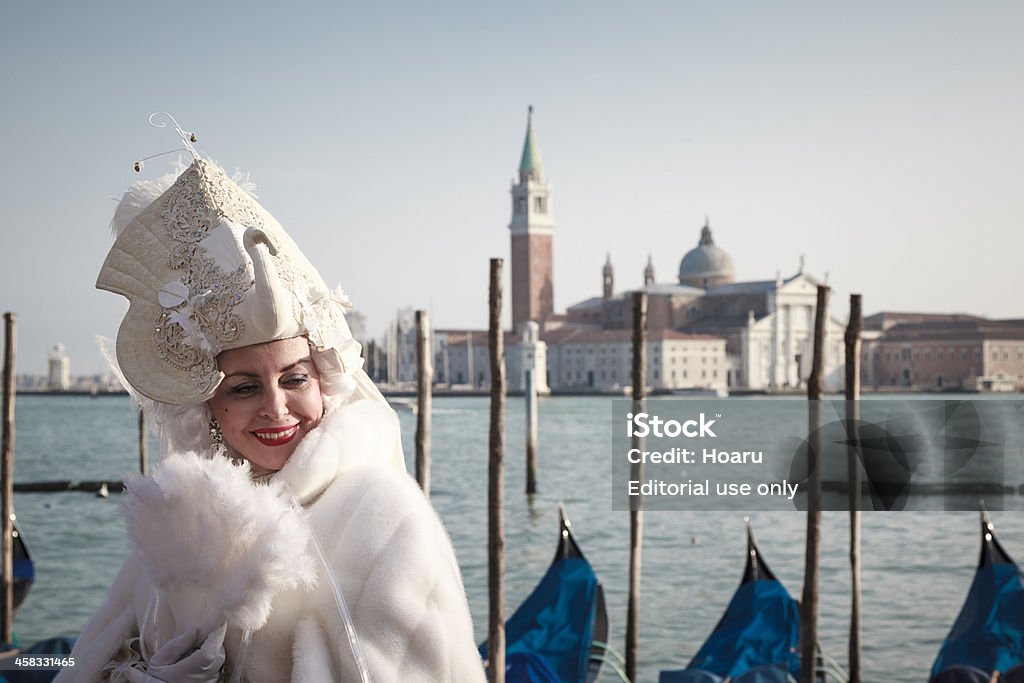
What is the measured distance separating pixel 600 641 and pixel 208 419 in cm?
353

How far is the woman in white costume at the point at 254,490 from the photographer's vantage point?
64cm

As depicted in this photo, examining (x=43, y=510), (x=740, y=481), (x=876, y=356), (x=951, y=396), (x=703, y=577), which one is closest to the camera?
(x=703, y=577)

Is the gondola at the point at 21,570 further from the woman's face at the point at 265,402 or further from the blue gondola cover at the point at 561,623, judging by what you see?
the woman's face at the point at 265,402

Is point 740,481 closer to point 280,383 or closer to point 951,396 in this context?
point 280,383

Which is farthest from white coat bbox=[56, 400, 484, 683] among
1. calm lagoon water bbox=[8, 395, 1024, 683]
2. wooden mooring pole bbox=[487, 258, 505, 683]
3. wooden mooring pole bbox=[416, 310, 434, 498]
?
wooden mooring pole bbox=[416, 310, 434, 498]

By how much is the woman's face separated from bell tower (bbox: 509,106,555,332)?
42.5m

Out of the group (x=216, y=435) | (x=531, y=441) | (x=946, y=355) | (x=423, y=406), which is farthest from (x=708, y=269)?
(x=216, y=435)

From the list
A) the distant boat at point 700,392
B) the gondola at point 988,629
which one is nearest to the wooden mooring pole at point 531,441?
the gondola at point 988,629

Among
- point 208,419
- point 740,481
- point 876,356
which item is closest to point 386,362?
point 876,356

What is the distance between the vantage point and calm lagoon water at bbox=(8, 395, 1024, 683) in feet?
20.1

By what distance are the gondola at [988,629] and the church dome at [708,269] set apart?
4091cm

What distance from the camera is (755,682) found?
3660 millimetres

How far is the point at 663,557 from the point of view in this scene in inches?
352

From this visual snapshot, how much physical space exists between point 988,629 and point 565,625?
4.77ft
